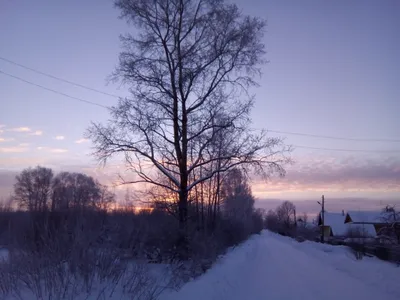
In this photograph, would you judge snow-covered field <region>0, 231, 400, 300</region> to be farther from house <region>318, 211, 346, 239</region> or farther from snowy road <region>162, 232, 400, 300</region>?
house <region>318, 211, 346, 239</region>

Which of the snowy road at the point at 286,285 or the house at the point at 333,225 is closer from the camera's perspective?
the snowy road at the point at 286,285

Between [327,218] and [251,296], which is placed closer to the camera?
[251,296]

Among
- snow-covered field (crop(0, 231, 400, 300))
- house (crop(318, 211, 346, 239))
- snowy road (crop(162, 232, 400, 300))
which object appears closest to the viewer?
snow-covered field (crop(0, 231, 400, 300))

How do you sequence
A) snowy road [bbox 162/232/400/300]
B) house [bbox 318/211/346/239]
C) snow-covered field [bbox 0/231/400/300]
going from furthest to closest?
house [bbox 318/211/346/239] → snowy road [bbox 162/232/400/300] → snow-covered field [bbox 0/231/400/300]

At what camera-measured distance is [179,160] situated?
1898 cm

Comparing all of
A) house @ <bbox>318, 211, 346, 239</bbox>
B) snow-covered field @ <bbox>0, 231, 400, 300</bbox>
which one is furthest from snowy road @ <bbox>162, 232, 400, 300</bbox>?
house @ <bbox>318, 211, 346, 239</bbox>

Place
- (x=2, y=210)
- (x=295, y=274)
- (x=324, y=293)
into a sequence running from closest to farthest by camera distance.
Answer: (x=2, y=210) < (x=324, y=293) < (x=295, y=274)

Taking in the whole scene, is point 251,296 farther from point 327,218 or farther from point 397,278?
point 327,218

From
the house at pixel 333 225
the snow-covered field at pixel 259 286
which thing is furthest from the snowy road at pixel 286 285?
the house at pixel 333 225

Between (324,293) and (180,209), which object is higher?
(180,209)

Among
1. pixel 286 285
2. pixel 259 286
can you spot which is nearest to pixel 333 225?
pixel 286 285

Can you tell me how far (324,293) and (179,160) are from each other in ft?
27.2

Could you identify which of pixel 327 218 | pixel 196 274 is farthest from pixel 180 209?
pixel 327 218

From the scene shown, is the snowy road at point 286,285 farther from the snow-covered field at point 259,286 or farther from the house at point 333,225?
the house at point 333,225
